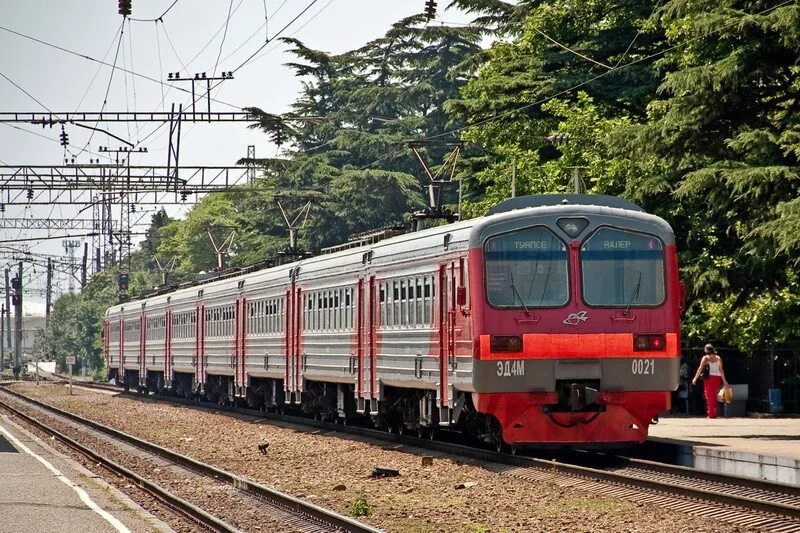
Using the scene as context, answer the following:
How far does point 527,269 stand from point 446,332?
73.3 inches

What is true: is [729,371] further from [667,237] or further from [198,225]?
[198,225]

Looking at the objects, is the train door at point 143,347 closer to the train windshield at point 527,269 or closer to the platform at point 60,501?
the platform at point 60,501

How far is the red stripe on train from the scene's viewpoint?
19922 millimetres

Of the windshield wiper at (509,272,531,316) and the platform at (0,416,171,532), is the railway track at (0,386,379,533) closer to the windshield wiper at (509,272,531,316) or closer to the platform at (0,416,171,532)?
→ the platform at (0,416,171,532)

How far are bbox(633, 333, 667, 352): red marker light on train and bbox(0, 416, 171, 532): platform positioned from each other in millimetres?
7025

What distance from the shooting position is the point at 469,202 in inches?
1807

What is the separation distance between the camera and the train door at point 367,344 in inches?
1016

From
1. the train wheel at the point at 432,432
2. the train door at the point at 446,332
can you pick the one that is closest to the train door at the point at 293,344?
the train wheel at the point at 432,432

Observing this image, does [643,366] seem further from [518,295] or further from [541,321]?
[518,295]

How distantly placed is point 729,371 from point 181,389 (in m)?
21.9

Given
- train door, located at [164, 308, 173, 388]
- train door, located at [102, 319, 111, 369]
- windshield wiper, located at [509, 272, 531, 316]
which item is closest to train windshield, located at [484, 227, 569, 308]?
windshield wiper, located at [509, 272, 531, 316]

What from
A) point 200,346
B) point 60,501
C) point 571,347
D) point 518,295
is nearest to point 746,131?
point 571,347

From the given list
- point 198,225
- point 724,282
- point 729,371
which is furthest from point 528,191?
point 198,225

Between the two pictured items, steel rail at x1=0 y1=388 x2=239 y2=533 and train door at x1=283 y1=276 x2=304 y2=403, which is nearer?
steel rail at x1=0 y1=388 x2=239 y2=533
